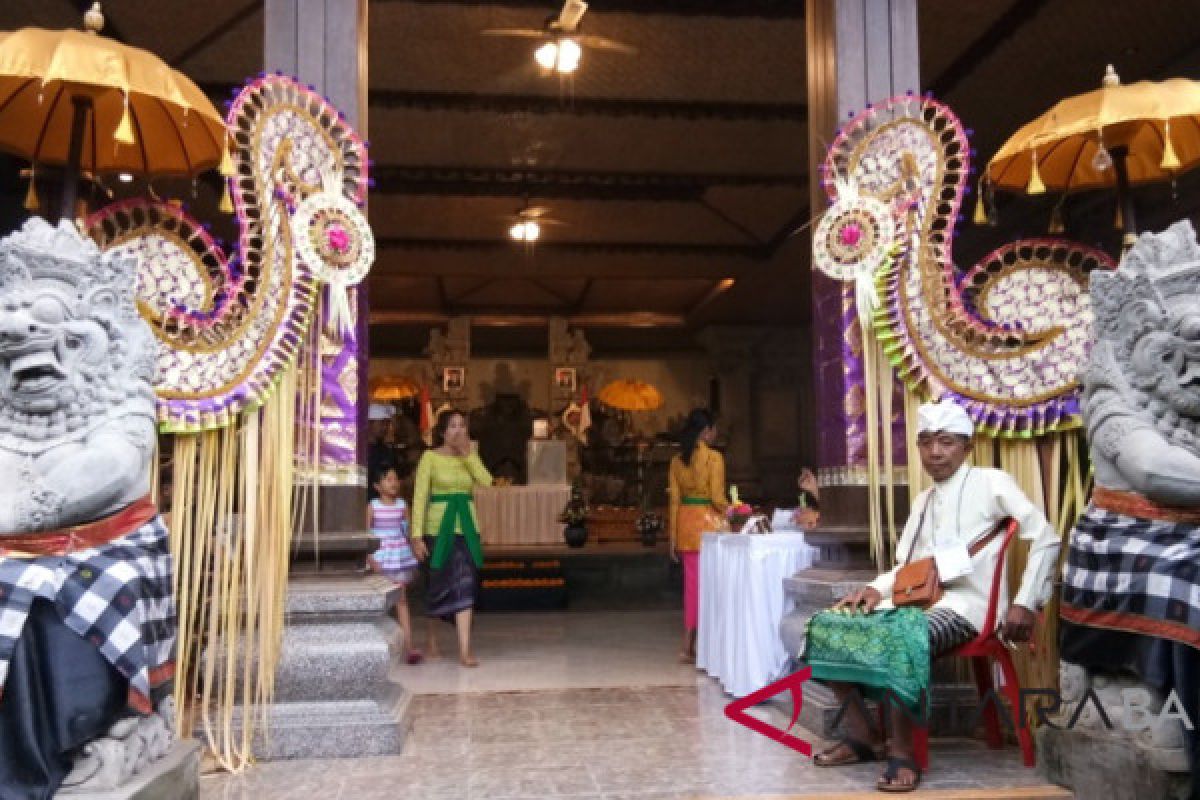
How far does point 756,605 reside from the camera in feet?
16.6

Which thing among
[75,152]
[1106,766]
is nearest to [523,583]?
[75,152]

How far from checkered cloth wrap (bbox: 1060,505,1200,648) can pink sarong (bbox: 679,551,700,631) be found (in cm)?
304

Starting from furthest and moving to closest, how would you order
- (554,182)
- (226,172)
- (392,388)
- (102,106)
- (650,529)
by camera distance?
(392,388), (650,529), (554,182), (102,106), (226,172)

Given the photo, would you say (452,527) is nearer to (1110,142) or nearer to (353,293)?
(353,293)

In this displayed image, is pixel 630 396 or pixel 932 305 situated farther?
pixel 630 396

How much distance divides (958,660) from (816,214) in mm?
2117

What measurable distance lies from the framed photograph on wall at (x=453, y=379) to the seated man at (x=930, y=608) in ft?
41.8

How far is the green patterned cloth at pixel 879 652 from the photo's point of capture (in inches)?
139

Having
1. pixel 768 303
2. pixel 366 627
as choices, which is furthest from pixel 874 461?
pixel 768 303

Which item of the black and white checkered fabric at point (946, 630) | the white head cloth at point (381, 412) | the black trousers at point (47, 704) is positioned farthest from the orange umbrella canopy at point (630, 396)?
the black trousers at point (47, 704)

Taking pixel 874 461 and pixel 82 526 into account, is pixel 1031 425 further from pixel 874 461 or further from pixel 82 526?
pixel 82 526

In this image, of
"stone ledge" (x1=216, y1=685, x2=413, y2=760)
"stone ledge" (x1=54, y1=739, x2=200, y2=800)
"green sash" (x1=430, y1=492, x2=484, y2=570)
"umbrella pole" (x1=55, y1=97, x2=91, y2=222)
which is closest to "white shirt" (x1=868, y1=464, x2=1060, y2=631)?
"stone ledge" (x1=216, y1=685, x2=413, y2=760)

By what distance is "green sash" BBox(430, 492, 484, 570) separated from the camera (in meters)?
6.23

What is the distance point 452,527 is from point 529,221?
511 centimetres
